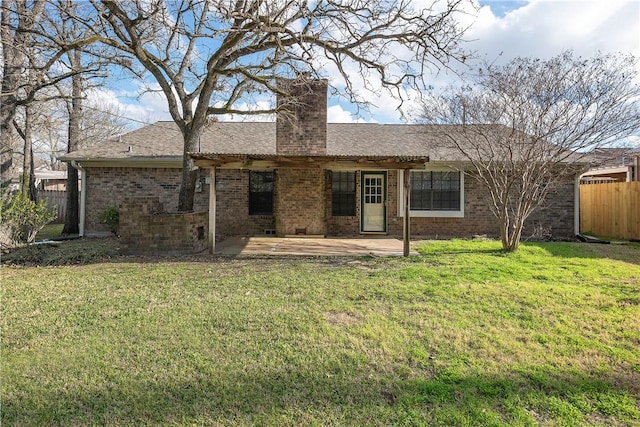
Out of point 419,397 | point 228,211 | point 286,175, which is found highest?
point 286,175

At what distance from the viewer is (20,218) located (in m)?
9.09

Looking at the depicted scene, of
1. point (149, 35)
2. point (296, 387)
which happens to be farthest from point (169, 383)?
point (149, 35)

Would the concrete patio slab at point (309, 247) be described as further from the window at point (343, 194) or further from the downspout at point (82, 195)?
the downspout at point (82, 195)

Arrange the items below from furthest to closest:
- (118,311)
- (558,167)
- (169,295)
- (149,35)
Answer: (558,167) < (149,35) < (169,295) < (118,311)

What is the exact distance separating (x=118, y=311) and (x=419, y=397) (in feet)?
11.8

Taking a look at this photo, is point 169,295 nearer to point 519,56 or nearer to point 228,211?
point 228,211

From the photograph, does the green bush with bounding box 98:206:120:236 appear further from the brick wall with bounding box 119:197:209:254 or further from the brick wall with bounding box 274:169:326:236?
the brick wall with bounding box 274:169:326:236

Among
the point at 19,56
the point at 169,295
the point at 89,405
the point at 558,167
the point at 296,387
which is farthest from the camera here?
the point at 558,167

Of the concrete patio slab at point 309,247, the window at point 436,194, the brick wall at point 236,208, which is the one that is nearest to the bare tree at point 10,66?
the brick wall at point 236,208

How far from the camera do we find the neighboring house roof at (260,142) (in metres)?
11.9

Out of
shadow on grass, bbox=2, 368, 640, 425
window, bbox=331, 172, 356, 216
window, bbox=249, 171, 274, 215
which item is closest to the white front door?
window, bbox=331, 172, 356, 216

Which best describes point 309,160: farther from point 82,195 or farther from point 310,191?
point 82,195

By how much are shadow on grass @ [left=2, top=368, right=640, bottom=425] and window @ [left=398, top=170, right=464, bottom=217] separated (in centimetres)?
961

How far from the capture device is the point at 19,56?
10.2 meters
